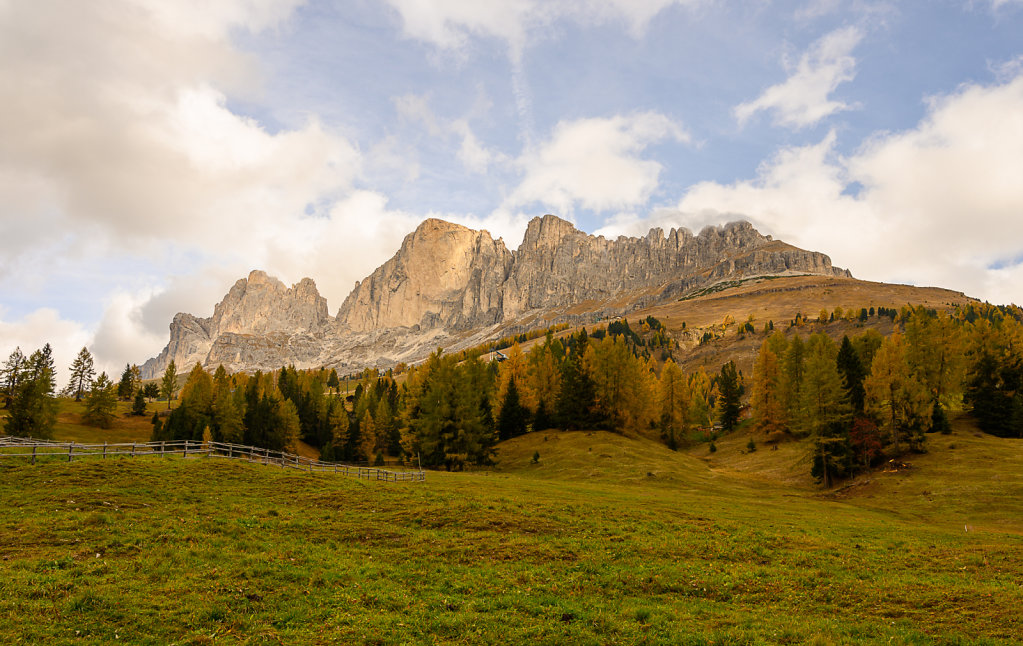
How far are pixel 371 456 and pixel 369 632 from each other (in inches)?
3746

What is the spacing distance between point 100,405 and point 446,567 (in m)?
112

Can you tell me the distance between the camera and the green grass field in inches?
535

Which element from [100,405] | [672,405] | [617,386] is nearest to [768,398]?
[672,405]

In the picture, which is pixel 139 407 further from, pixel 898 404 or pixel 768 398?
pixel 898 404

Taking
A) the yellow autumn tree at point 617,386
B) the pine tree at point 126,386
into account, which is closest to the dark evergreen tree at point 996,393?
the yellow autumn tree at point 617,386

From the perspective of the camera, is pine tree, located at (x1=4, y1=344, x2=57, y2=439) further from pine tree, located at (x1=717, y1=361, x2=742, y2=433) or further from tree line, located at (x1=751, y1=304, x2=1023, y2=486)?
pine tree, located at (x1=717, y1=361, x2=742, y2=433)

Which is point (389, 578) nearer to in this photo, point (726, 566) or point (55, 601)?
point (55, 601)

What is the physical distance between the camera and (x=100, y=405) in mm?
101875

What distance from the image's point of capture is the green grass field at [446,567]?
13.6m

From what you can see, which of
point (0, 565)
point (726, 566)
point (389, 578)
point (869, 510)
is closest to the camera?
point (0, 565)

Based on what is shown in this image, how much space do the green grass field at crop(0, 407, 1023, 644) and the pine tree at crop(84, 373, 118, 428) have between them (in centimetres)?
8872

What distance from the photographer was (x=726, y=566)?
2009 centimetres

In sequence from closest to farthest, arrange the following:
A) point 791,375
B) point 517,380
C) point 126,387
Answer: point 791,375, point 517,380, point 126,387

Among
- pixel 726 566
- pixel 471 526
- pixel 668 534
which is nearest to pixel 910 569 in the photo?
pixel 726 566
